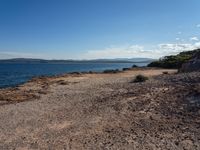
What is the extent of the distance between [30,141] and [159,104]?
7.29 metres

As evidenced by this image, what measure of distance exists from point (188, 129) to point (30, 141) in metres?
6.07

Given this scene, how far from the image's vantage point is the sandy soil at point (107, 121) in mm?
11516

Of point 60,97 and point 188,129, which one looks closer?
point 188,129

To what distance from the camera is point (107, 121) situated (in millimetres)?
14430

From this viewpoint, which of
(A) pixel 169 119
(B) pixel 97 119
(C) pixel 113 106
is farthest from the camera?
(C) pixel 113 106

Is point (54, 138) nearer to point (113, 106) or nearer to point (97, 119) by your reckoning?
point (97, 119)

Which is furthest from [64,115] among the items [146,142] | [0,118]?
[146,142]

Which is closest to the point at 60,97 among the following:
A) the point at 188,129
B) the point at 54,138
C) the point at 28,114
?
the point at 28,114

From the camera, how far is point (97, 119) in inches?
588

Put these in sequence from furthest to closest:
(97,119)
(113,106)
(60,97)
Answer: (60,97) → (113,106) → (97,119)

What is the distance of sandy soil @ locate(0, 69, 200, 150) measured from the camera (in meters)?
11.5

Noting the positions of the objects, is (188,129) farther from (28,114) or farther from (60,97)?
(60,97)

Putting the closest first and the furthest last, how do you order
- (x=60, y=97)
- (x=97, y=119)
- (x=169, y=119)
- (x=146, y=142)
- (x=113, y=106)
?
(x=146, y=142), (x=169, y=119), (x=97, y=119), (x=113, y=106), (x=60, y=97)

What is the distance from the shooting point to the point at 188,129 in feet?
40.3
